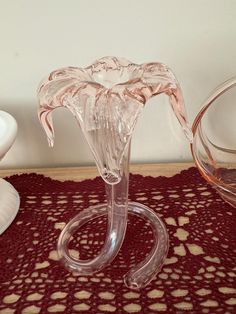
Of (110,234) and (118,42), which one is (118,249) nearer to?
(110,234)

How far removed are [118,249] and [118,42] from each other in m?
0.23

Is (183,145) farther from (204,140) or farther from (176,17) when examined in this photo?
(176,17)

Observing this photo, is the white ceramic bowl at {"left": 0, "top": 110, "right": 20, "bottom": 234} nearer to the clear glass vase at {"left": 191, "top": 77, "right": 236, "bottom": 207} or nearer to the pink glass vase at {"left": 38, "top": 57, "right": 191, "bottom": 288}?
the pink glass vase at {"left": 38, "top": 57, "right": 191, "bottom": 288}

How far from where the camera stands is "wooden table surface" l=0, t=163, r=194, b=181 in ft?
1.55

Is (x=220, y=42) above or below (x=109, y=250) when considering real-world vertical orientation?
above

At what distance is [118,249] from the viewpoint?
0.36m

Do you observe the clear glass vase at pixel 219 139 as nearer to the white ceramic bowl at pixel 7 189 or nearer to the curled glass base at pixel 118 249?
the curled glass base at pixel 118 249

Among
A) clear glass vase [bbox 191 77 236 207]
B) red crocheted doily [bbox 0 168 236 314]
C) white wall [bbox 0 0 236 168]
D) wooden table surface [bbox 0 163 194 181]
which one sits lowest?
red crocheted doily [bbox 0 168 236 314]

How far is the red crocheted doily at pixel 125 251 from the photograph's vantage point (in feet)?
1.03

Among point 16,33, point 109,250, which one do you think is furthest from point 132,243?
point 16,33

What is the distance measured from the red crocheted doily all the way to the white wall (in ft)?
0.29

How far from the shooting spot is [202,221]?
395 millimetres

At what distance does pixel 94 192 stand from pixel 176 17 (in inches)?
8.8

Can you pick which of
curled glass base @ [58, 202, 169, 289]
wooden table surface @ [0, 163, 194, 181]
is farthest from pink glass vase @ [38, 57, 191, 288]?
wooden table surface @ [0, 163, 194, 181]
